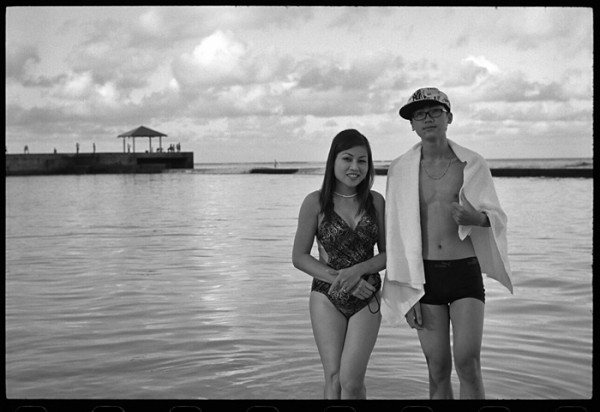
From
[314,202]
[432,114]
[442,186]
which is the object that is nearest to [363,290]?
[314,202]

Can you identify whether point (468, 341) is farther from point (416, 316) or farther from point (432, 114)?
point (432, 114)

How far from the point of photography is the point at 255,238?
13.7 m

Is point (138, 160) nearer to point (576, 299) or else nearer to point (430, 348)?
point (576, 299)

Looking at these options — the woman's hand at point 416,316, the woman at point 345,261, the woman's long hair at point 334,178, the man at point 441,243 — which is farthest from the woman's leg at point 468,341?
the woman's long hair at point 334,178

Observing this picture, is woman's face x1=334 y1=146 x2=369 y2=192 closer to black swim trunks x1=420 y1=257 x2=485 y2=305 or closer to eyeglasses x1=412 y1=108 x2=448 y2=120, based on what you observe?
eyeglasses x1=412 y1=108 x2=448 y2=120

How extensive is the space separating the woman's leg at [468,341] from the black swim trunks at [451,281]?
38mm

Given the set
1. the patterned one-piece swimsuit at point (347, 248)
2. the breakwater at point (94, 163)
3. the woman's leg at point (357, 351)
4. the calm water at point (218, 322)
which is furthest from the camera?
the breakwater at point (94, 163)

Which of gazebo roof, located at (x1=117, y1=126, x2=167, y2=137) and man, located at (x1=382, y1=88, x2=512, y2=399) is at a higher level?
gazebo roof, located at (x1=117, y1=126, x2=167, y2=137)

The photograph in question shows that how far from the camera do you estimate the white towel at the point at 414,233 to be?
3.92 meters

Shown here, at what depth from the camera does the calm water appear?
5559 mm

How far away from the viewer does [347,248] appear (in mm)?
3975

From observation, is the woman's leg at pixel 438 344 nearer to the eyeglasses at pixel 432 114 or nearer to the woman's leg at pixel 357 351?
the woman's leg at pixel 357 351

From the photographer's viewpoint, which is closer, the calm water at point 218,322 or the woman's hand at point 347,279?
the woman's hand at point 347,279

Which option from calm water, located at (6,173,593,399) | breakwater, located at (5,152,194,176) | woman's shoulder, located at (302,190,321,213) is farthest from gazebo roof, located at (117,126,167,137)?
woman's shoulder, located at (302,190,321,213)
